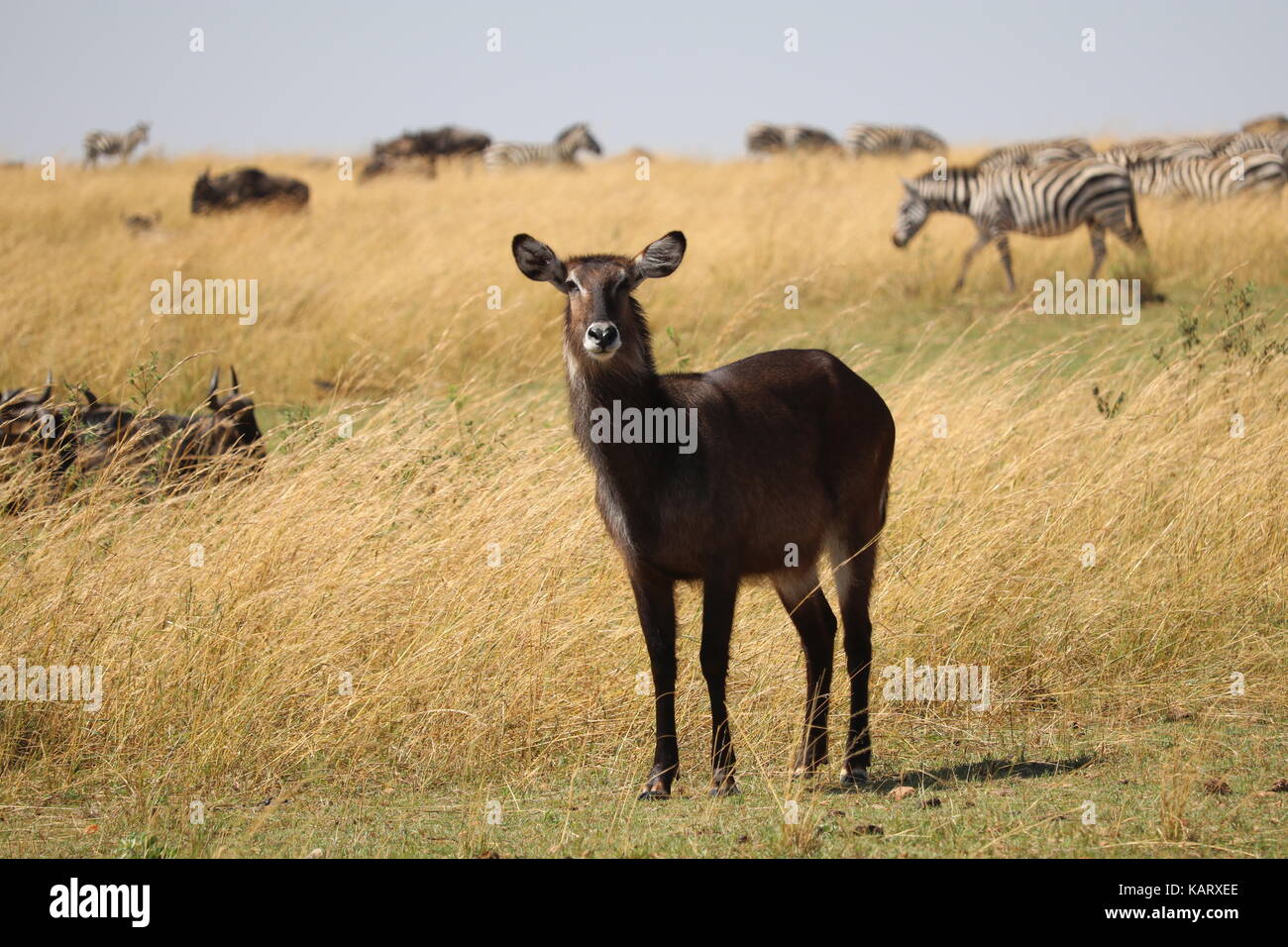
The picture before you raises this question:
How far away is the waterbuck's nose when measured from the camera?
5398 millimetres

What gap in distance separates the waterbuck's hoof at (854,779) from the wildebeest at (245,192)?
2095cm

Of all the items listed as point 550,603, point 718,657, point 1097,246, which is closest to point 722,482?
point 718,657

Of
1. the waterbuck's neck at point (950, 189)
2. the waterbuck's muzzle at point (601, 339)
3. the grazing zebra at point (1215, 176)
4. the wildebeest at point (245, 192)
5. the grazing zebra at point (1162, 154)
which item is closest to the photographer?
the waterbuck's muzzle at point (601, 339)

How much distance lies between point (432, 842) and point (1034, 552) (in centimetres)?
391

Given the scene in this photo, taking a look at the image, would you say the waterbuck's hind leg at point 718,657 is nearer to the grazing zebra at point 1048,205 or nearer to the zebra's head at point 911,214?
the grazing zebra at point 1048,205

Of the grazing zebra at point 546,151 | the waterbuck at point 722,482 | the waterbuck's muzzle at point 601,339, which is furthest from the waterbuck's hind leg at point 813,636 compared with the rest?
the grazing zebra at point 546,151

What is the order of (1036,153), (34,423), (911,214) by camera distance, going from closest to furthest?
1. (34,423)
2. (911,214)
3. (1036,153)

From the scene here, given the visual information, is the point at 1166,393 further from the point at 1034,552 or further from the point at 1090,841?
the point at 1090,841

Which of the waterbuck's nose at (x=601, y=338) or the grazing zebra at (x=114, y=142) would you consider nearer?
the waterbuck's nose at (x=601, y=338)

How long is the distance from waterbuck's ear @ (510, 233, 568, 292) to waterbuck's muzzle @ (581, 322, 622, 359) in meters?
0.54

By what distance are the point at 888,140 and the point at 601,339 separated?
4538 centimetres

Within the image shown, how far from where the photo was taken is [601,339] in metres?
5.41

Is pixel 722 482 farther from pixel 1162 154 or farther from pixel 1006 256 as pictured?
pixel 1162 154

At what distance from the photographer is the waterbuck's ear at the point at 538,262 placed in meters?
5.92
